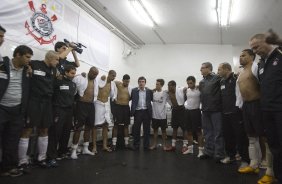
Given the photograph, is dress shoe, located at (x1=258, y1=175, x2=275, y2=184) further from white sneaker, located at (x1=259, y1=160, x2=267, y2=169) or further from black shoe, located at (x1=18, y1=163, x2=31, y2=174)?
black shoe, located at (x1=18, y1=163, x2=31, y2=174)

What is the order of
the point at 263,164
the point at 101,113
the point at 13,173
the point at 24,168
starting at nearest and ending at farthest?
1. the point at 13,173
2. the point at 24,168
3. the point at 263,164
4. the point at 101,113

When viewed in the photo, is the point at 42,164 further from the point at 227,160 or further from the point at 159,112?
the point at 227,160

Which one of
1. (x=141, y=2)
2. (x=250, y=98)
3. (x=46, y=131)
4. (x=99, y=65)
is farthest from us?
(x=99, y=65)

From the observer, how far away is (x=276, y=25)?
5629mm

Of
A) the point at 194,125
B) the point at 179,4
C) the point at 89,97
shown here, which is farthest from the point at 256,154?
the point at 179,4

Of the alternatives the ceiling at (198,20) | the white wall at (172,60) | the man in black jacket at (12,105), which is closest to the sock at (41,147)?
the man in black jacket at (12,105)

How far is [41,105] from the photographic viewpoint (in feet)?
9.14

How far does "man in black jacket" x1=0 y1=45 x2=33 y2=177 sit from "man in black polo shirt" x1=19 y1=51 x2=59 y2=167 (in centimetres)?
13

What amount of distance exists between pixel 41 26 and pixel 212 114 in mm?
3471

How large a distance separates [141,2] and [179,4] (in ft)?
3.02

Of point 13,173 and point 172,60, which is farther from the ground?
point 172,60

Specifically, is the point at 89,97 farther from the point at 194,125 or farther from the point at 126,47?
the point at 126,47

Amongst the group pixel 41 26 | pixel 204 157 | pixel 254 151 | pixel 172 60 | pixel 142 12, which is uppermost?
pixel 142 12

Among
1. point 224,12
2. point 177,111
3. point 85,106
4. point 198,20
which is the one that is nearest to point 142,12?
point 198,20
